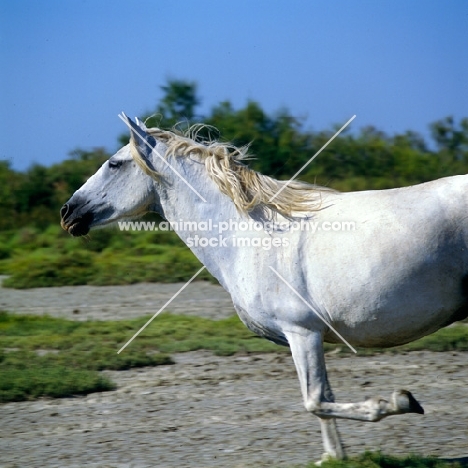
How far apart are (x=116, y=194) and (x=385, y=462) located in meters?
2.31

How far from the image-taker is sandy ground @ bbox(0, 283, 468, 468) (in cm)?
546

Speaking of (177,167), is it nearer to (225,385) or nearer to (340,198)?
(340,198)

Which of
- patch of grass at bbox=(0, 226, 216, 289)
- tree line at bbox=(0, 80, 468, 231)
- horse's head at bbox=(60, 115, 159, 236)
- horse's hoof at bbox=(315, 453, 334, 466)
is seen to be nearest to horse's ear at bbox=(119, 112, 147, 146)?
horse's head at bbox=(60, 115, 159, 236)

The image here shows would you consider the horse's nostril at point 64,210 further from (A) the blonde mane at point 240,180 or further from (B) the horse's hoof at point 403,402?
(B) the horse's hoof at point 403,402

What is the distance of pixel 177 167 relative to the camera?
5.43 metres

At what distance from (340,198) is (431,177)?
1635 centimetres

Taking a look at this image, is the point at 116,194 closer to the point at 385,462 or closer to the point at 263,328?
the point at 263,328

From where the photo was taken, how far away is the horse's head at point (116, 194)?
546 cm

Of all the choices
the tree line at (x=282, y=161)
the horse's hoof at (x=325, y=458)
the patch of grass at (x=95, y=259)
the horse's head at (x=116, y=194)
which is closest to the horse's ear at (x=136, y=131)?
the horse's head at (x=116, y=194)

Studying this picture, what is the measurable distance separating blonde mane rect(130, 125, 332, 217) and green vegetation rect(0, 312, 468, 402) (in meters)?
2.68

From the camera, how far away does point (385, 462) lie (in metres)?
4.85

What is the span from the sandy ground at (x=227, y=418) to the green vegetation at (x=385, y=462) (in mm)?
334

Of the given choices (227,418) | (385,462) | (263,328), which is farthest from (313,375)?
(227,418)

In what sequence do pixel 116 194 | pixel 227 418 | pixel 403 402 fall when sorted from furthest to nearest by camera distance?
1. pixel 227 418
2. pixel 116 194
3. pixel 403 402
